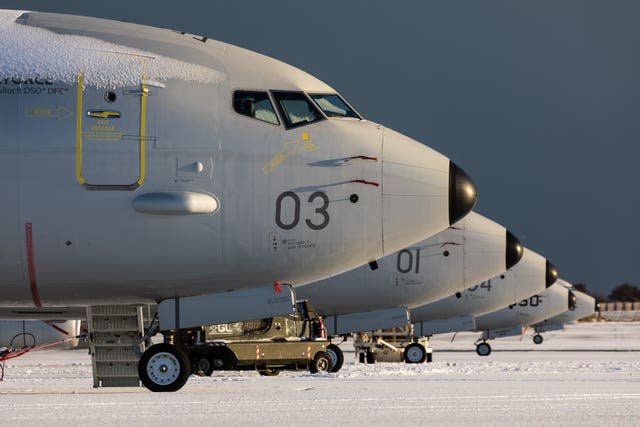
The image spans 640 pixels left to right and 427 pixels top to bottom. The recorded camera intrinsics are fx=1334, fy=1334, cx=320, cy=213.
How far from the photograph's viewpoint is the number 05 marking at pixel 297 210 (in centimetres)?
2045

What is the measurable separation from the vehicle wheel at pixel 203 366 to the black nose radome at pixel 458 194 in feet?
39.3

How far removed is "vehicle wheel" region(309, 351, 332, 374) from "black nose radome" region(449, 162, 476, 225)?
13013 mm

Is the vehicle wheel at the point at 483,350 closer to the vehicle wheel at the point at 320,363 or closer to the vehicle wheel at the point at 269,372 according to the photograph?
the vehicle wheel at the point at 320,363

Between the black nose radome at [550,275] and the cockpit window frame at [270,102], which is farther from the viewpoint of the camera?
the black nose radome at [550,275]

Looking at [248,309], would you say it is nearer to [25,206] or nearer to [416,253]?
[25,206]

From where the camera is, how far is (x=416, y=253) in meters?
41.5

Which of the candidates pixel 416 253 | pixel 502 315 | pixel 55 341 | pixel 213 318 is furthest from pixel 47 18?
pixel 502 315

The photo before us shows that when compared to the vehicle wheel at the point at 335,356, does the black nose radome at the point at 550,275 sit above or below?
above

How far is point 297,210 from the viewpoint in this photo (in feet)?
67.3

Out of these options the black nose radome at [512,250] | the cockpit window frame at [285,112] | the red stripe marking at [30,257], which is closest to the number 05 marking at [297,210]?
the cockpit window frame at [285,112]

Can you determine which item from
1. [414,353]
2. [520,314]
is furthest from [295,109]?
[520,314]

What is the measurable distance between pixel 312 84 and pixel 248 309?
3.80 metres

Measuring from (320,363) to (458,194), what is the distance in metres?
13.6

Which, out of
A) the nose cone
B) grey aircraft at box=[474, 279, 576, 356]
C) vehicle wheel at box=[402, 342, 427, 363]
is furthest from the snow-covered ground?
grey aircraft at box=[474, 279, 576, 356]
